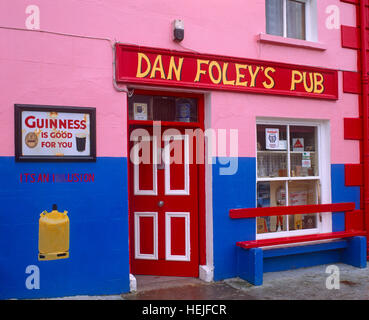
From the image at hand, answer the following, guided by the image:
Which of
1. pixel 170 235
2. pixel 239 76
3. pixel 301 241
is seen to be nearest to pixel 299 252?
pixel 301 241

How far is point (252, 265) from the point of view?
535cm

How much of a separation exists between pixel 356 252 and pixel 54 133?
5.10m

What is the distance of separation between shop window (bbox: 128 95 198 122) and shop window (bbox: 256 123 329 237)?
1.19m

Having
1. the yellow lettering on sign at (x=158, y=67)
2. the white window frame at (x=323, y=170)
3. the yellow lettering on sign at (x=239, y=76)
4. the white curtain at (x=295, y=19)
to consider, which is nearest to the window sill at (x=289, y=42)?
the white curtain at (x=295, y=19)

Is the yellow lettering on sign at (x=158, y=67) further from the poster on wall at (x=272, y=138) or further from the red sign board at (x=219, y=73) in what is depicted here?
the poster on wall at (x=272, y=138)

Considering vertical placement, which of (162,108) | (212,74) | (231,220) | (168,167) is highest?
(212,74)

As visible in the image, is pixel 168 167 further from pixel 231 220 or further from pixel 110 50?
pixel 110 50

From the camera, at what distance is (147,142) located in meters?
5.75

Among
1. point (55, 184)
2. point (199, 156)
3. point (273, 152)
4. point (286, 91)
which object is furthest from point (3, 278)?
point (286, 91)

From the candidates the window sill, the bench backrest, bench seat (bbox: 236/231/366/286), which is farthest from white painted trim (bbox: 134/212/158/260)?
the window sill

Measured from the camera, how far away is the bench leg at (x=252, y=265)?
5309 millimetres

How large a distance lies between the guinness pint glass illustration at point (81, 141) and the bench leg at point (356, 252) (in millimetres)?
4619
